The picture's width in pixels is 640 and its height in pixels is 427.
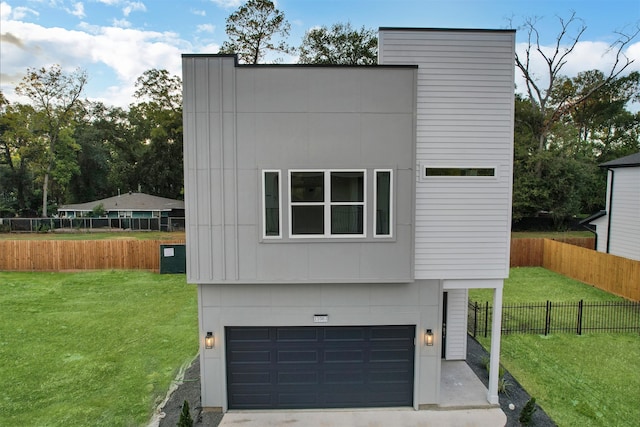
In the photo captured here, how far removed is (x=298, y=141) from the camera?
22.0 feet

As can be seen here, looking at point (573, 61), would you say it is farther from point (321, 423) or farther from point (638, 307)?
point (321, 423)

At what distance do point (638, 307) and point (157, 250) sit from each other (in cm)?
2128

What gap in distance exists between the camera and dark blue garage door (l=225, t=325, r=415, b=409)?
23.9ft

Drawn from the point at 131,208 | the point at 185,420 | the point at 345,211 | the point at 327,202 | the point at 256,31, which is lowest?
the point at 185,420

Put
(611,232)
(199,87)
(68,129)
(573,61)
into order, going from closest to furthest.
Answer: (199,87), (611,232), (573,61), (68,129)

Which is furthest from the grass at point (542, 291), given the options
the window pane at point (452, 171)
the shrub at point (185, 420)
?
the shrub at point (185, 420)

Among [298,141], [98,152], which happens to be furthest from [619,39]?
[98,152]

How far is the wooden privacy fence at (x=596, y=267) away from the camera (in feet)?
→ 47.4

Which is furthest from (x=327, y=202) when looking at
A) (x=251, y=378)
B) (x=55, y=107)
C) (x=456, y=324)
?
(x=55, y=107)

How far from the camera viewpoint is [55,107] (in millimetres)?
34000

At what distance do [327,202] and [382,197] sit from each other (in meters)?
1.04

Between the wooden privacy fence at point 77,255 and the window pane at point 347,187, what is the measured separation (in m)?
15.1

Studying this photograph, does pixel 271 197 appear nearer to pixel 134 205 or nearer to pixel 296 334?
pixel 296 334

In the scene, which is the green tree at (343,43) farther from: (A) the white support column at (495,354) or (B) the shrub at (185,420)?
(B) the shrub at (185,420)
